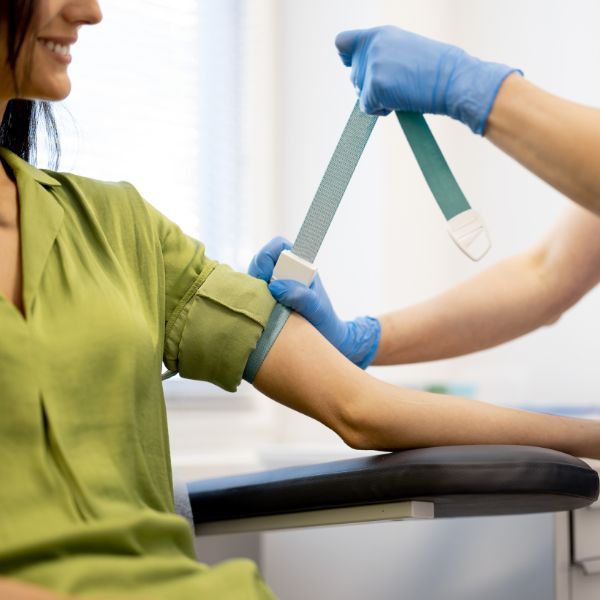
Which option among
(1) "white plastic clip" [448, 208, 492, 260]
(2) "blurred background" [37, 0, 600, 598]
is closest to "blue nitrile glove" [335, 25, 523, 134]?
(1) "white plastic clip" [448, 208, 492, 260]

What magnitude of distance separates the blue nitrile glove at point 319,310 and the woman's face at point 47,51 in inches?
16.1

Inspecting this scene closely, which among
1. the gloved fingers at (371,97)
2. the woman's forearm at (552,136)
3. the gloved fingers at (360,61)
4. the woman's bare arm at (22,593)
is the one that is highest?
the gloved fingers at (360,61)

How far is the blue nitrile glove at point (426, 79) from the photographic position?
134 centimetres

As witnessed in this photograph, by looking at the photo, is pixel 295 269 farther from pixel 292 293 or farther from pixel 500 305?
pixel 500 305

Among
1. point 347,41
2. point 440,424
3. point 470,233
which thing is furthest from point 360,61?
point 440,424

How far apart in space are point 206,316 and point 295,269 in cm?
16

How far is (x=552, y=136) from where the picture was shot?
1296mm

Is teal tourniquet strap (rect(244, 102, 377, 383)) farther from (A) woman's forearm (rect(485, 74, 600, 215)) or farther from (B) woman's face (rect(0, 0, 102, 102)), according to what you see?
(B) woman's face (rect(0, 0, 102, 102))

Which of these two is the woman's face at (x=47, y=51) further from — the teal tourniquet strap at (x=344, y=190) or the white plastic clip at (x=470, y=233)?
the white plastic clip at (x=470, y=233)

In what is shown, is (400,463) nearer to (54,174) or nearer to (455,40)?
(54,174)

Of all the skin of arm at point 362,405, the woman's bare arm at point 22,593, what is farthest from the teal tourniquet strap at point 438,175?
the woman's bare arm at point 22,593

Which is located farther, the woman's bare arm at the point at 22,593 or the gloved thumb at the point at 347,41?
the gloved thumb at the point at 347,41

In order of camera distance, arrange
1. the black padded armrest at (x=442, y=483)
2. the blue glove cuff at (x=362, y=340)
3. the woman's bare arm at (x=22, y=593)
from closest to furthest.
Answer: the woman's bare arm at (x=22, y=593)
the black padded armrest at (x=442, y=483)
the blue glove cuff at (x=362, y=340)

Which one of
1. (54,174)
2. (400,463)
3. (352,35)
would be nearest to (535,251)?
(352,35)
